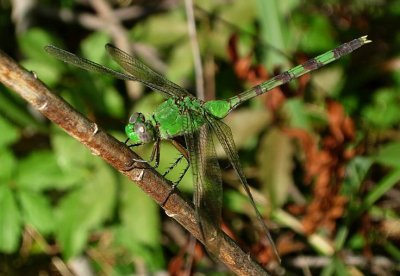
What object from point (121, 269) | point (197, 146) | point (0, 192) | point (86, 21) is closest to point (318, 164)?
point (197, 146)

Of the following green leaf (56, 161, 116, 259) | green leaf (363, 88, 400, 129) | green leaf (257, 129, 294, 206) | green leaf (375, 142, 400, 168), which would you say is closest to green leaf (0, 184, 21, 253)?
green leaf (56, 161, 116, 259)

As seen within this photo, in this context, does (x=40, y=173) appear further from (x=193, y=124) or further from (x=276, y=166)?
(x=276, y=166)

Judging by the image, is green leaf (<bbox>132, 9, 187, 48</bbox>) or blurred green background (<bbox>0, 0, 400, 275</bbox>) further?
green leaf (<bbox>132, 9, 187, 48</bbox>)

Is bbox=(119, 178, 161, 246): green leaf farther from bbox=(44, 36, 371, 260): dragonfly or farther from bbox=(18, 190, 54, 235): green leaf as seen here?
bbox=(44, 36, 371, 260): dragonfly

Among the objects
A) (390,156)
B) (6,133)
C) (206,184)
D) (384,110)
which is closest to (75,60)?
(206,184)

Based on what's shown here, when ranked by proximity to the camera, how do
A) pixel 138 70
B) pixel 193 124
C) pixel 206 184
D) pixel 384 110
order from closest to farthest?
1. pixel 206 184
2. pixel 193 124
3. pixel 138 70
4. pixel 384 110

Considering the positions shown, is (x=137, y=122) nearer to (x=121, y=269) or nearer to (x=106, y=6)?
(x=121, y=269)

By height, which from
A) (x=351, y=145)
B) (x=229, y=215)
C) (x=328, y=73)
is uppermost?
(x=328, y=73)

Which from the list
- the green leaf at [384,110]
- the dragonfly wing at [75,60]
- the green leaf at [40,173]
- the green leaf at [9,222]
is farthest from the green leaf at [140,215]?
the green leaf at [384,110]
